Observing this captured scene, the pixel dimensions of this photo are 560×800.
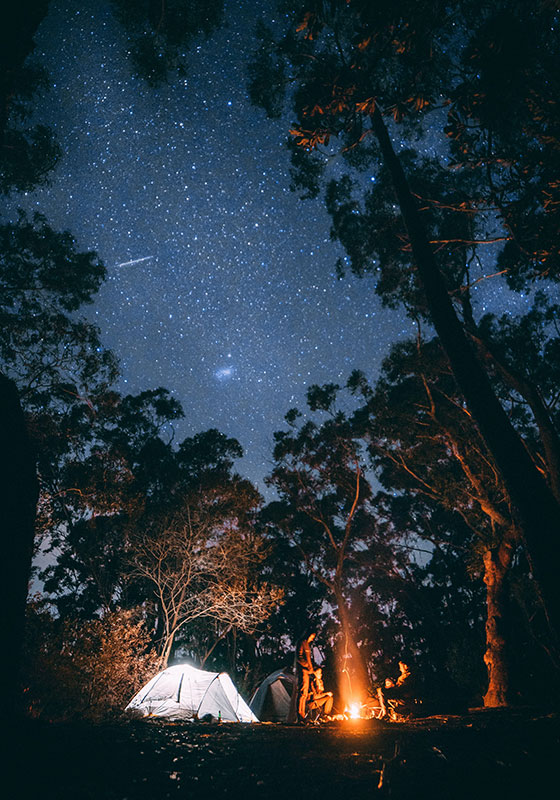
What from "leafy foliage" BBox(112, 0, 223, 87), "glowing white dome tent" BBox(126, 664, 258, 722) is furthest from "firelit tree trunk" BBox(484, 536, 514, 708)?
"leafy foliage" BBox(112, 0, 223, 87)

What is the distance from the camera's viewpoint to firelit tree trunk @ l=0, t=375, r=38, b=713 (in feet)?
10.2

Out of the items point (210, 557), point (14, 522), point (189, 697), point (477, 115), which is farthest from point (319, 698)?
point (477, 115)

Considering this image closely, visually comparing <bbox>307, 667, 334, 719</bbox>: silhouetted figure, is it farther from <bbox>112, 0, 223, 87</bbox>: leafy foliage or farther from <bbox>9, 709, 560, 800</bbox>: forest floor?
<bbox>112, 0, 223, 87</bbox>: leafy foliage

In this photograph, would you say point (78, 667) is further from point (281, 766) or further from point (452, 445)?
point (452, 445)

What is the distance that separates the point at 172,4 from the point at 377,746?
1424 cm

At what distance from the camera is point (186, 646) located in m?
26.1

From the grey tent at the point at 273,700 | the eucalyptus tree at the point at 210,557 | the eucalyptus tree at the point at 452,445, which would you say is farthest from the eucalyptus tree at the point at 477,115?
the grey tent at the point at 273,700

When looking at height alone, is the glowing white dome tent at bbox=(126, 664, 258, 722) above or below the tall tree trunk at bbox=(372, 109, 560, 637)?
below

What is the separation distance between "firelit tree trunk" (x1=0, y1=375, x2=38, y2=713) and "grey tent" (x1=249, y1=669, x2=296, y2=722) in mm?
17846

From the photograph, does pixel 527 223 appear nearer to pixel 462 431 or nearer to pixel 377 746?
pixel 462 431

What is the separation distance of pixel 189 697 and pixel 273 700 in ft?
26.6

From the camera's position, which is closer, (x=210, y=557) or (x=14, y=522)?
(x=14, y=522)

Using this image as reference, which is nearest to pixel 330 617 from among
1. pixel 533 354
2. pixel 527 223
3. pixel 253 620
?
pixel 253 620

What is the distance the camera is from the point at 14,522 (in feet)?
11.0
